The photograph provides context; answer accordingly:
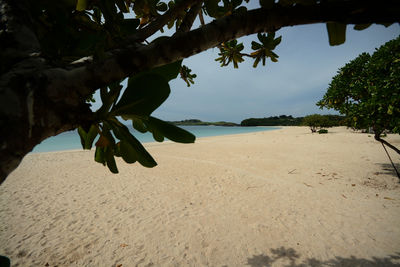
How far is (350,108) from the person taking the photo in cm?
514

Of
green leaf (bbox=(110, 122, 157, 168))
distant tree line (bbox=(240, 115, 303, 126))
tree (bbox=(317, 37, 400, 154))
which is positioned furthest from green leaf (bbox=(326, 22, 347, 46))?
distant tree line (bbox=(240, 115, 303, 126))

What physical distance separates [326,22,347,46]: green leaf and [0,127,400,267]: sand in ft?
10.5

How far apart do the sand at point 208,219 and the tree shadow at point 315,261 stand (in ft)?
0.05

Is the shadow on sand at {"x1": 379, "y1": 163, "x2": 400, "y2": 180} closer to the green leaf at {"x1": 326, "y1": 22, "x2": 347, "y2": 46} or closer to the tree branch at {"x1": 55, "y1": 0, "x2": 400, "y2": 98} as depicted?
the green leaf at {"x1": 326, "y1": 22, "x2": 347, "y2": 46}

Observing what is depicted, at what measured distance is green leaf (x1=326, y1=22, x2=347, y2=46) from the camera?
807 millimetres

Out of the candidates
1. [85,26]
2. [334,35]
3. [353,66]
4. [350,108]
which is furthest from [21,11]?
[353,66]

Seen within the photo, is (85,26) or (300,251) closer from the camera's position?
(85,26)

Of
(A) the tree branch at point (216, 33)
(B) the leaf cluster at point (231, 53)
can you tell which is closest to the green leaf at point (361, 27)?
(A) the tree branch at point (216, 33)

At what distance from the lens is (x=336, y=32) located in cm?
84

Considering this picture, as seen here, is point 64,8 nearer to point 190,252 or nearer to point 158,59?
point 158,59

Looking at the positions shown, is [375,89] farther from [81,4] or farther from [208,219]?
[81,4]

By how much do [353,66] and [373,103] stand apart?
9.43 feet

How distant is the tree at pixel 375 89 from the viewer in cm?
397

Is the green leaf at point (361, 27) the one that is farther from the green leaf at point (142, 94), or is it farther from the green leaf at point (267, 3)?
the green leaf at point (142, 94)
